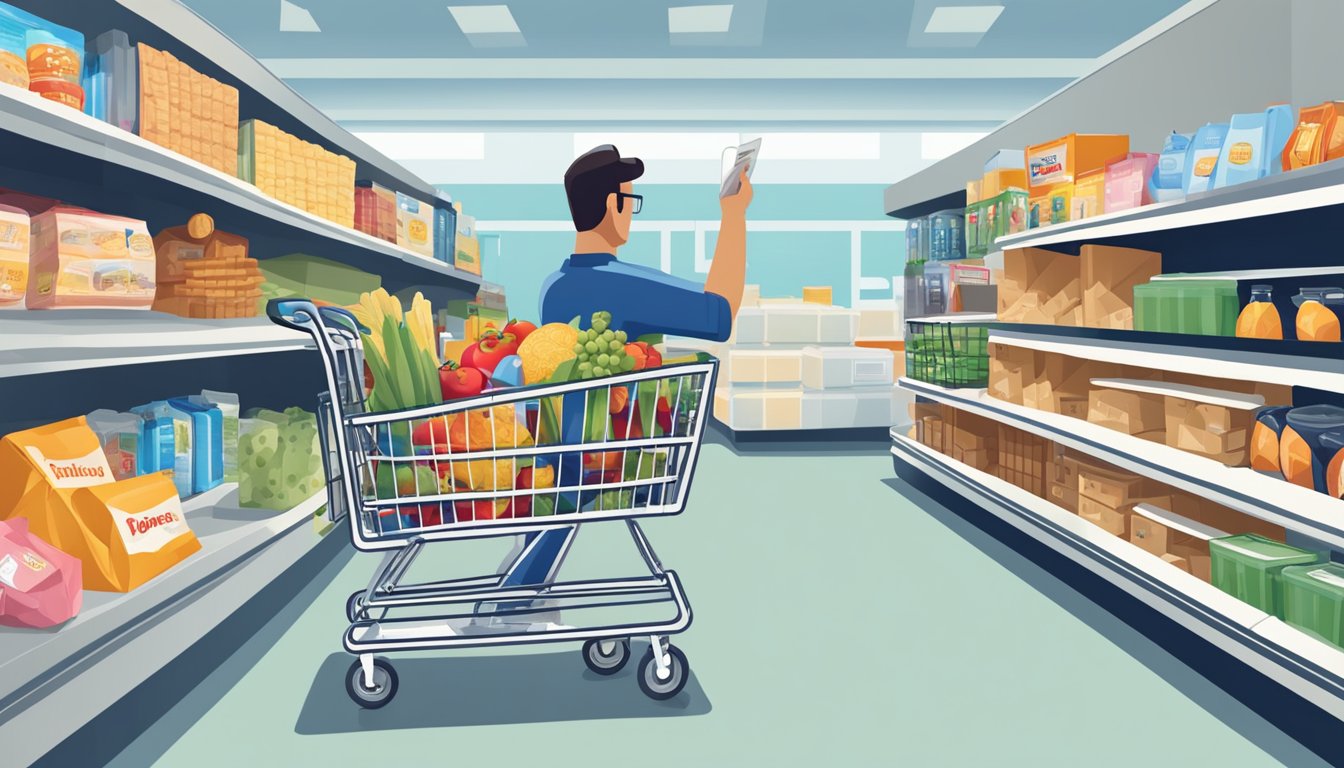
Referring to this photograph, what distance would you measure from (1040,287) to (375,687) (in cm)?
270

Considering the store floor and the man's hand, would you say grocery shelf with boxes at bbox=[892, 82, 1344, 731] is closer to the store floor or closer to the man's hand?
the store floor

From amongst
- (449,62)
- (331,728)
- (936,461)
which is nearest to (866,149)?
(449,62)

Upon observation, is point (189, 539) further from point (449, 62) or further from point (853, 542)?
point (449, 62)

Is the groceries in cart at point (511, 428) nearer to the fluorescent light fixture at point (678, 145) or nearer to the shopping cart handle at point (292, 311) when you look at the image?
the shopping cart handle at point (292, 311)

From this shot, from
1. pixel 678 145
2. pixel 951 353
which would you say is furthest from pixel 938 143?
pixel 951 353

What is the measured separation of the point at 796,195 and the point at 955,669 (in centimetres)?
866

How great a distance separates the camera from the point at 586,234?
2.15 metres

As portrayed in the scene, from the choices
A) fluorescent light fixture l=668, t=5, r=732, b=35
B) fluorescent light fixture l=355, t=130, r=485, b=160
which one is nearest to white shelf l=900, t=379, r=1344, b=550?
fluorescent light fixture l=668, t=5, r=732, b=35

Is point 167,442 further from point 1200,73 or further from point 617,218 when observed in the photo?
point 1200,73

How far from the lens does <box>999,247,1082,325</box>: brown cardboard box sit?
3.16 m

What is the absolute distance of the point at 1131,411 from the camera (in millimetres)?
2715

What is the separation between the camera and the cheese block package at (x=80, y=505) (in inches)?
69.1

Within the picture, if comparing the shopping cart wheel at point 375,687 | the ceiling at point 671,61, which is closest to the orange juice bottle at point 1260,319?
the shopping cart wheel at point 375,687

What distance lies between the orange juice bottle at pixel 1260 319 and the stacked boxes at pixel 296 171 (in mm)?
2932
